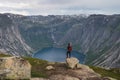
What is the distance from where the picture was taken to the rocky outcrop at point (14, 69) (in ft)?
145

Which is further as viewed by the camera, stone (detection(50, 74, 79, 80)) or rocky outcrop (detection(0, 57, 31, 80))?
stone (detection(50, 74, 79, 80))

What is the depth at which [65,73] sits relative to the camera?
5506 cm

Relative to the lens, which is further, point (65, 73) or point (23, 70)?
point (65, 73)

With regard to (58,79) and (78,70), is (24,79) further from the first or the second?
(78,70)

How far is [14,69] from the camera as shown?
4522 cm

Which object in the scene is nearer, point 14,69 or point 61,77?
point 14,69

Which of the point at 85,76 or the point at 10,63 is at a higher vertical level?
the point at 10,63

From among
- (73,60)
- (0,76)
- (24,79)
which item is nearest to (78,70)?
(73,60)

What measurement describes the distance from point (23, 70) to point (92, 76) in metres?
15.4

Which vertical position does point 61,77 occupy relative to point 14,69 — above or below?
below

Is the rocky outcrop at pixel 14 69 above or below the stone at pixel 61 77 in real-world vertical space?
above

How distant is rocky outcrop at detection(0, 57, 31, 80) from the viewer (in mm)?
44216

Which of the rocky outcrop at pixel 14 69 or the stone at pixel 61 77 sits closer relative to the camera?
the rocky outcrop at pixel 14 69

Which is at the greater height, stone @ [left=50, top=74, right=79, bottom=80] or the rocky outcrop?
the rocky outcrop
